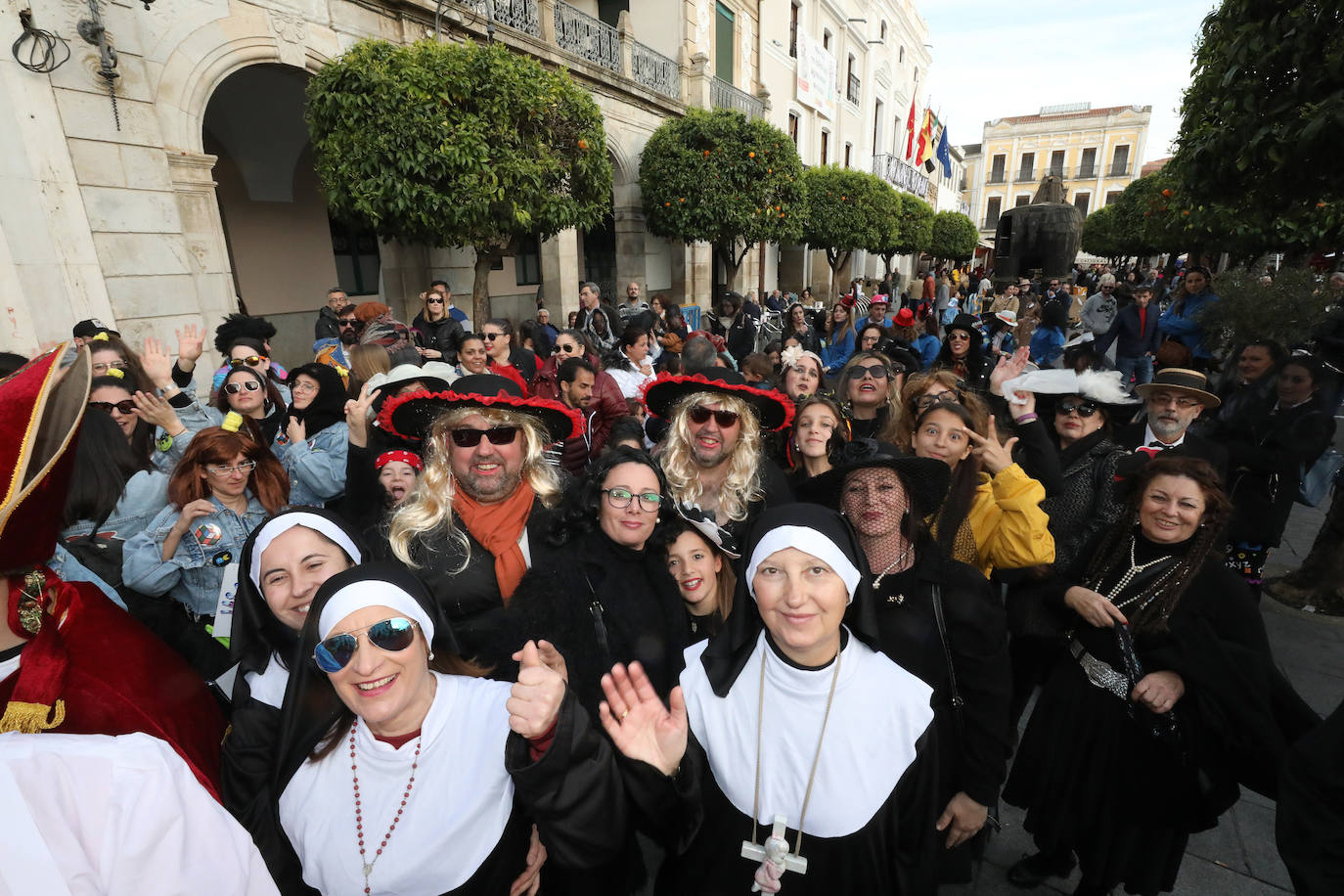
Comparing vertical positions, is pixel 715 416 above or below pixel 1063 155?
below

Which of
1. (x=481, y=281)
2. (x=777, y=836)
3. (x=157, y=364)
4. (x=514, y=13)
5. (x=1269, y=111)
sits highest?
(x=514, y=13)

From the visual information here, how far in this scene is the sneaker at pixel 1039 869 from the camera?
260cm

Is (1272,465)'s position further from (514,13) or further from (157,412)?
(514,13)

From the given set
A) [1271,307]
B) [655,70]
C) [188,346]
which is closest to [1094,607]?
[188,346]

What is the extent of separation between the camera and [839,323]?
9.23m

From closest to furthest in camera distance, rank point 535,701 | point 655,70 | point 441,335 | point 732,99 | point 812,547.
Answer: point 535,701, point 812,547, point 441,335, point 655,70, point 732,99

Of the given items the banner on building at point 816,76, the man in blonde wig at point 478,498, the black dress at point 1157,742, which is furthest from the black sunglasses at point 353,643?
the banner on building at point 816,76

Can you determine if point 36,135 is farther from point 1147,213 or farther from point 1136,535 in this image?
point 1147,213

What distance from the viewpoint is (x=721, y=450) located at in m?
3.36

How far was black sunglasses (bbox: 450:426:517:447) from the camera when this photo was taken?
2883 mm

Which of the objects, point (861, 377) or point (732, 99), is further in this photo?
point (732, 99)

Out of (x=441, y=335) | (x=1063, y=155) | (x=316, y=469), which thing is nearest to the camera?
(x=316, y=469)

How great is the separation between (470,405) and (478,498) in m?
0.48

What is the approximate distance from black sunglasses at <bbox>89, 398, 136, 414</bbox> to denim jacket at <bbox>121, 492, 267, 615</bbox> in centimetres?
136
